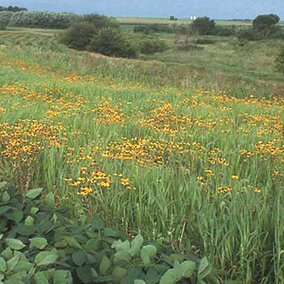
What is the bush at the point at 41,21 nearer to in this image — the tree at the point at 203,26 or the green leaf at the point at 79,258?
the tree at the point at 203,26

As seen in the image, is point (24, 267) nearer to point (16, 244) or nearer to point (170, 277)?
point (16, 244)

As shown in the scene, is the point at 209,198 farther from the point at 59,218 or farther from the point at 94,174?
the point at 59,218

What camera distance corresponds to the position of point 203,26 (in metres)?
80.9

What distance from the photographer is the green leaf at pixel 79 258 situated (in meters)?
1.98

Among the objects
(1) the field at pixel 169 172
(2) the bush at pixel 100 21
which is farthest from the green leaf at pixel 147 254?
(2) the bush at pixel 100 21

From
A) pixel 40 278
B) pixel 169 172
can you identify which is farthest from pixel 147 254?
pixel 169 172

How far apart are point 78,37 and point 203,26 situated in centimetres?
3490

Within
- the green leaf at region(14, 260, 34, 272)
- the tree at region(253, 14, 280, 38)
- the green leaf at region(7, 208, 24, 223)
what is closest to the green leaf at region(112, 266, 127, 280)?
the green leaf at region(14, 260, 34, 272)

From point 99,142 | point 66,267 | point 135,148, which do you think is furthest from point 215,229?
point 99,142

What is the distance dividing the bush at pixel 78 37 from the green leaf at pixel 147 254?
5020cm

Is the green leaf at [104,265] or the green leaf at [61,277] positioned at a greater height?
the green leaf at [61,277]

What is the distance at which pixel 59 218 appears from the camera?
2.72 m

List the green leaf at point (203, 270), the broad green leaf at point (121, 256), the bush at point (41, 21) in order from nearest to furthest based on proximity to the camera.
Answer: the green leaf at point (203, 270) → the broad green leaf at point (121, 256) → the bush at point (41, 21)

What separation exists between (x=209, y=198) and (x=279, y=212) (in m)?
0.57
